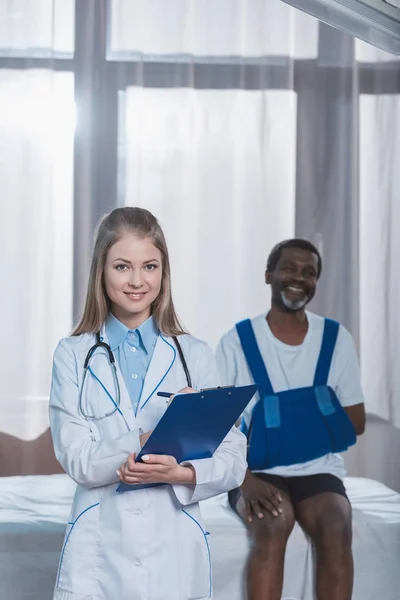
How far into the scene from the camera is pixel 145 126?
2893mm

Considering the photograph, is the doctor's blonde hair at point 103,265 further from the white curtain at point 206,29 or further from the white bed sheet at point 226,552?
A: the white curtain at point 206,29

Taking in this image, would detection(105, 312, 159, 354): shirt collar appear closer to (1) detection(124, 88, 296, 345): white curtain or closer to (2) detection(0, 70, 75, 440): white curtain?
(2) detection(0, 70, 75, 440): white curtain

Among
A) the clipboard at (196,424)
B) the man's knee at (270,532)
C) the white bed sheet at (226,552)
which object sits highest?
the clipboard at (196,424)

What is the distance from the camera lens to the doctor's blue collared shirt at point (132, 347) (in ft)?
6.00

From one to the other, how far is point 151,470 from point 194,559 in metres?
0.24

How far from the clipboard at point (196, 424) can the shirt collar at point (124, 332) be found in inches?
10.2

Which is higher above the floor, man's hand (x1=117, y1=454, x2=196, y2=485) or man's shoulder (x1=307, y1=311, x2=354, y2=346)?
man's shoulder (x1=307, y1=311, x2=354, y2=346)

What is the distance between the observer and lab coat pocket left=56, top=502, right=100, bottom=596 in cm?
166

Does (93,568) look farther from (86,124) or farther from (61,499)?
(86,124)

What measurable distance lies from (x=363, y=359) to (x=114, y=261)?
1.53 m

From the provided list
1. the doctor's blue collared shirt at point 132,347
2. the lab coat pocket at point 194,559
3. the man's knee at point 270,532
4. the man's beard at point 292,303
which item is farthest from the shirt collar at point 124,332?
the man's beard at point 292,303

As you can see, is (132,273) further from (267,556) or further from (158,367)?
(267,556)

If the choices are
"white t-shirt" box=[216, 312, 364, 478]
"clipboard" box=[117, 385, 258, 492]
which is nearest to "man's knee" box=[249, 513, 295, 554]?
"white t-shirt" box=[216, 312, 364, 478]

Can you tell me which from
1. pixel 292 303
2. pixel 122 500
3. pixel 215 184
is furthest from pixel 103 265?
pixel 215 184
